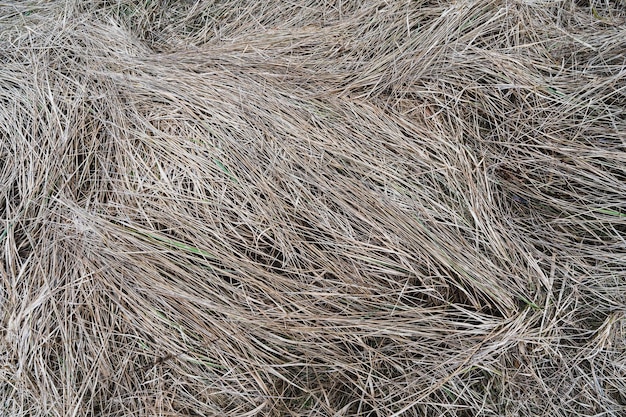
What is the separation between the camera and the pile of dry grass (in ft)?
3.86

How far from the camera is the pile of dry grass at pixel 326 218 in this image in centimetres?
118

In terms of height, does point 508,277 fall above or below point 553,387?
above

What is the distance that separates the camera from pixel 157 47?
66.0 inches

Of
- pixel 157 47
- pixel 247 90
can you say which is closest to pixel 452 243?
pixel 247 90

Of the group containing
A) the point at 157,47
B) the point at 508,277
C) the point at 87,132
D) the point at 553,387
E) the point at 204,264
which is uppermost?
the point at 157,47

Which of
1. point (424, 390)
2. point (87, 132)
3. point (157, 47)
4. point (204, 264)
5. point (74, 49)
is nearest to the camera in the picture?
point (424, 390)

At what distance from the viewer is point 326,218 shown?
50.8 inches

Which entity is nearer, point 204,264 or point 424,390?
point 424,390

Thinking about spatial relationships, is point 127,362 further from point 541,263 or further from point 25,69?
point 541,263

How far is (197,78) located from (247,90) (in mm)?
159

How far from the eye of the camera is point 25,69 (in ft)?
4.94

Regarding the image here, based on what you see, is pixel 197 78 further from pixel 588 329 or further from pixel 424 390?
pixel 588 329

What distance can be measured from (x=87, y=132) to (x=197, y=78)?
35cm

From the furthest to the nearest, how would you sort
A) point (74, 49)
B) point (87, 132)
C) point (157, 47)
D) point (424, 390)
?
1. point (157, 47)
2. point (74, 49)
3. point (87, 132)
4. point (424, 390)
